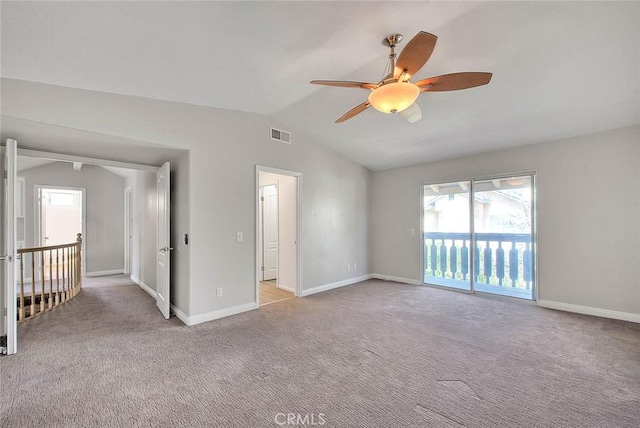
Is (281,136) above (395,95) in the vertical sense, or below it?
above

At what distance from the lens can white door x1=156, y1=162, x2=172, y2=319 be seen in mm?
3684

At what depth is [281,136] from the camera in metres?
4.38

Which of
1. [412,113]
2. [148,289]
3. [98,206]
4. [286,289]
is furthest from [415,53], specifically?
[98,206]

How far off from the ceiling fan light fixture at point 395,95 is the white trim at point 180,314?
130 inches

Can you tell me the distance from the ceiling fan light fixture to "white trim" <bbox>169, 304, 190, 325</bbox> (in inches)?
130

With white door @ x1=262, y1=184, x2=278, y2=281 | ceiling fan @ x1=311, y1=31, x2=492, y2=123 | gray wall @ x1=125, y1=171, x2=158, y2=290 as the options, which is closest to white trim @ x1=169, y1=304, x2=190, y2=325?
gray wall @ x1=125, y1=171, x2=158, y2=290

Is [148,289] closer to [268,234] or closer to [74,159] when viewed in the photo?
[268,234]

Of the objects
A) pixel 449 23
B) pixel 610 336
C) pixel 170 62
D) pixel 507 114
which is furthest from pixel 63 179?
pixel 610 336

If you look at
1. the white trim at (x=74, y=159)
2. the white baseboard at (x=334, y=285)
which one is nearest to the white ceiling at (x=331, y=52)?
the white trim at (x=74, y=159)

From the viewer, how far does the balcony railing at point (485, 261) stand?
4355 millimetres

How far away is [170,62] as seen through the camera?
2473 mm

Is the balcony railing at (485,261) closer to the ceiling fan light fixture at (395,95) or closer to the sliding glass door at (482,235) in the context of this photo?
the sliding glass door at (482,235)

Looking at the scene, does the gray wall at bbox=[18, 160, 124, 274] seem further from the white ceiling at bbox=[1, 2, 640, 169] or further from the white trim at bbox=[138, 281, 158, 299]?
the white ceiling at bbox=[1, 2, 640, 169]

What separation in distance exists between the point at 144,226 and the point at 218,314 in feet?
9.63
